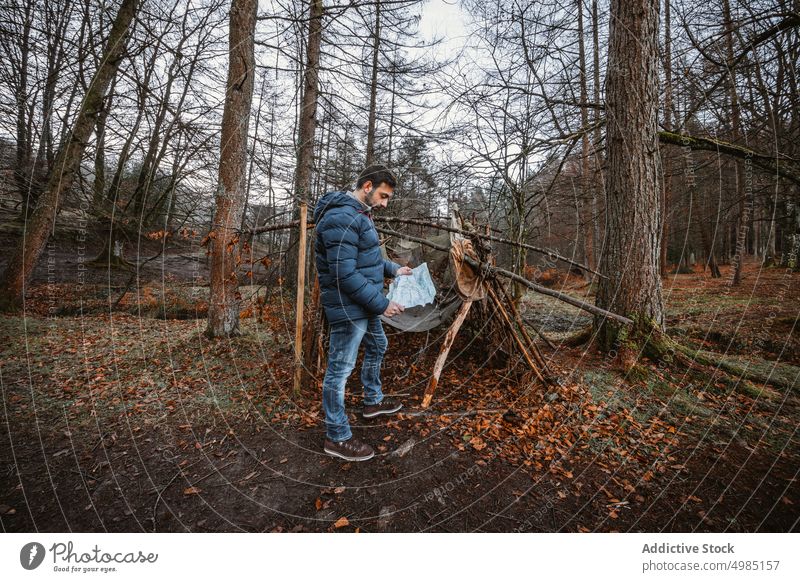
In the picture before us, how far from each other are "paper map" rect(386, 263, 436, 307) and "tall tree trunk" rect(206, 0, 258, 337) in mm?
2325

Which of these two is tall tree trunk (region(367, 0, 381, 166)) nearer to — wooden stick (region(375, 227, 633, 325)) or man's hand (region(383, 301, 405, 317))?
wooden stick (region(375, 227, 633, 325))

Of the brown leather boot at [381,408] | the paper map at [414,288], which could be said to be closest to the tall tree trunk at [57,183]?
the paper map at [414,288]

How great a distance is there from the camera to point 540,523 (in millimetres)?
1814

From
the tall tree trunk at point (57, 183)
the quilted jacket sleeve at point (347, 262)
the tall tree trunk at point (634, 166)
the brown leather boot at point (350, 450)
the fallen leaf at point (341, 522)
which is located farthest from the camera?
the tall tree trunk at point (57, 183)

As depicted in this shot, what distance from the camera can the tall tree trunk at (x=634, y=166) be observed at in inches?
130

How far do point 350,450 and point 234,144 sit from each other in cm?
403

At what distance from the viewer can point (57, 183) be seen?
16.4ft

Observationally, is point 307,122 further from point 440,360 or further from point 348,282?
point 440,360

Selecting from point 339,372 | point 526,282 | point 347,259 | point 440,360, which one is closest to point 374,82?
point 526,282

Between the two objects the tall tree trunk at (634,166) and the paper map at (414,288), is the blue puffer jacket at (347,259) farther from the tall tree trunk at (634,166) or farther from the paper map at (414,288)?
the tall tree trunk at (634,166)

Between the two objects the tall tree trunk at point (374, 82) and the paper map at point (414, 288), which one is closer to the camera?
the paper map at point (414, 288)
